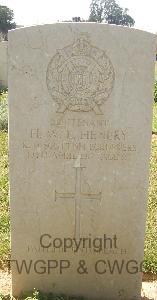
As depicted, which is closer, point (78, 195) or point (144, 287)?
point (78, 195)

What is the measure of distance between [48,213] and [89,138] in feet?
2.42

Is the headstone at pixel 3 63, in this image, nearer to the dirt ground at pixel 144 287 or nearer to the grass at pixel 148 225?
the grass at pixel 148 225

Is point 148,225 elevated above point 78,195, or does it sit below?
below

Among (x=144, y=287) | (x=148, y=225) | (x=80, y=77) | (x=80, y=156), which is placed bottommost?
(x=144, y=287)

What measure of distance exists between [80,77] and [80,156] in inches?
25.4

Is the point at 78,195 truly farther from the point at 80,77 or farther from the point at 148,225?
the point at 148,225

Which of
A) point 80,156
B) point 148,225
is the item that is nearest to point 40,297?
point 80,156

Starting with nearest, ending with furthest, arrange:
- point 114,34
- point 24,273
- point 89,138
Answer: point 114,34, point 89,138, point 24,273

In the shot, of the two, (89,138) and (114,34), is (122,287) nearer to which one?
(89,138)

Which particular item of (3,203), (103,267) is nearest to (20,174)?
(103,267)

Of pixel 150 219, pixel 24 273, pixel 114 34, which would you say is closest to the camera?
pixel 114 34

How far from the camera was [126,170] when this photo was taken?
11.1 feet

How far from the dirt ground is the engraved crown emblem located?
1.79m

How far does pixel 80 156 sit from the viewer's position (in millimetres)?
3338
